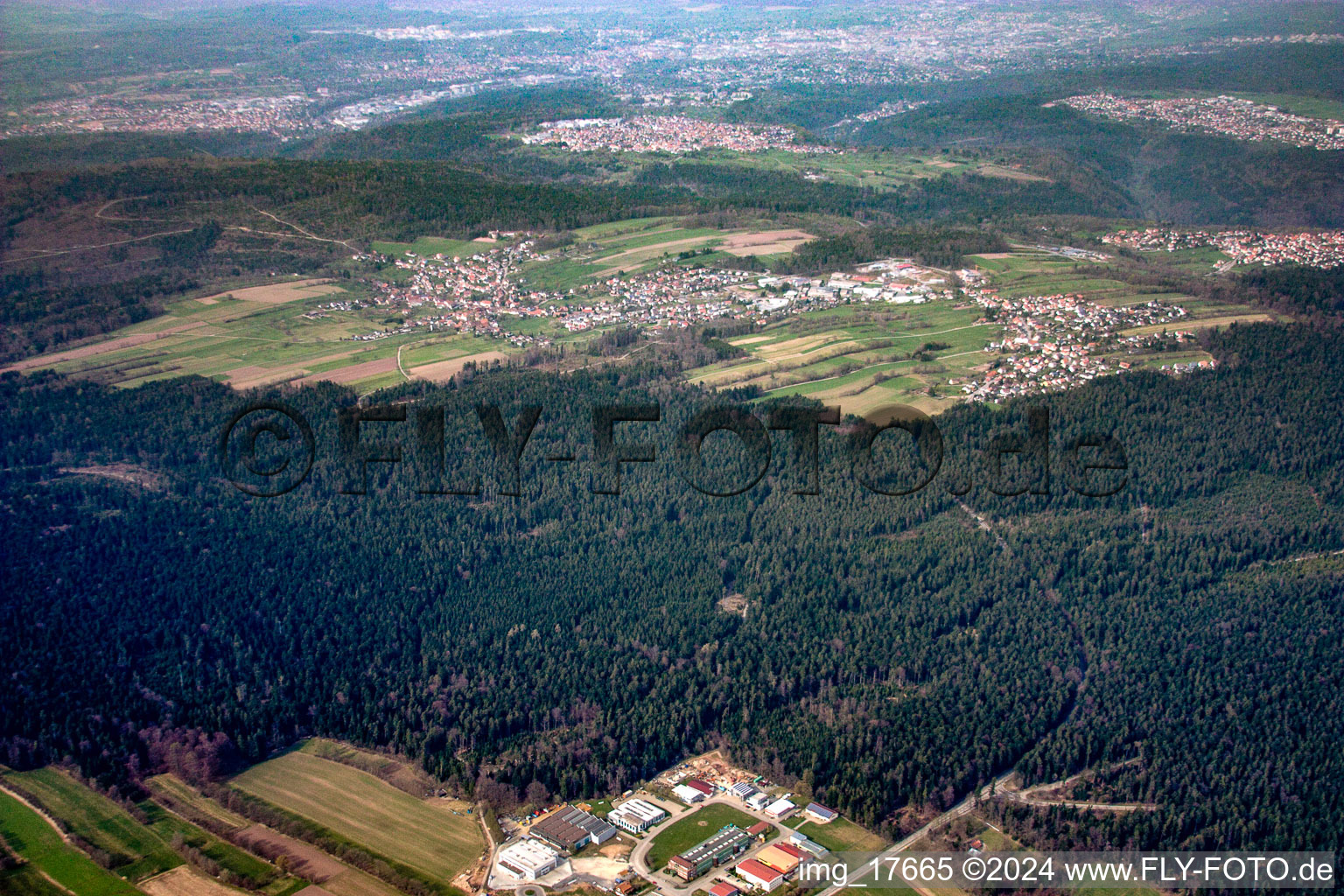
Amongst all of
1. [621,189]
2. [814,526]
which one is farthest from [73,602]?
[621,189]

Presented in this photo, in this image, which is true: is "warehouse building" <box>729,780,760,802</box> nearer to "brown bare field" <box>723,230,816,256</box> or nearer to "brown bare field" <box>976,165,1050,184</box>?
"brown bare field" <box>723,230,816,256</box>

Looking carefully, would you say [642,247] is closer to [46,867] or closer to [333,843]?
[333,843]

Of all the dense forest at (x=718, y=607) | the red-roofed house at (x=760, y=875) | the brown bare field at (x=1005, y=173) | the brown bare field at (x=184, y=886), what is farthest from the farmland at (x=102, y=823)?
the brown bare field at (x=1005, y=173)

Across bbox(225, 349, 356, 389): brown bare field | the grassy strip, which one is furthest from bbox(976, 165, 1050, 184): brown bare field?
the grassy strip

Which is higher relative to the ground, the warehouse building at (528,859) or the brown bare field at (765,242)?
the brown bare field at (765,242)

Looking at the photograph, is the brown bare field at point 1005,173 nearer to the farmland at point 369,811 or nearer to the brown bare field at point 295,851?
the farmland at point 369,811

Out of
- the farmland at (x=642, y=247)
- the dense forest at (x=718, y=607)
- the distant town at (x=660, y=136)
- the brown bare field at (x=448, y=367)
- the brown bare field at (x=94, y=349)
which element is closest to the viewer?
the dense forest at (x=718, y=607)

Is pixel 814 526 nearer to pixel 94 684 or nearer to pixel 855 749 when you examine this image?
pixel 855 749
